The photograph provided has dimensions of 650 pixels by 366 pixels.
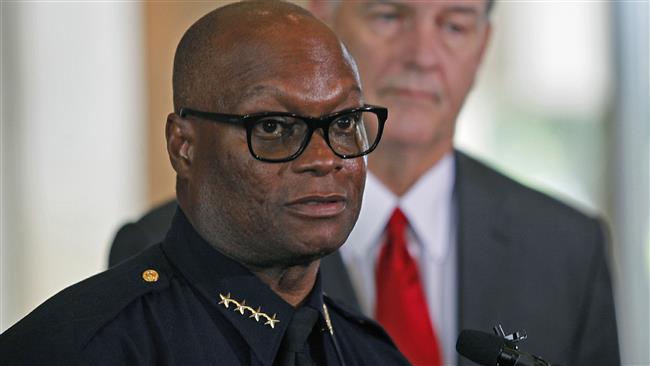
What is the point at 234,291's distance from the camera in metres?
1.50

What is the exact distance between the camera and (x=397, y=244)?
2346mm

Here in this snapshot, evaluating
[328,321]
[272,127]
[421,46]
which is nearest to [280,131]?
[272,127]

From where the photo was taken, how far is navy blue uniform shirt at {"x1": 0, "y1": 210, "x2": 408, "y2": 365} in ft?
4.53

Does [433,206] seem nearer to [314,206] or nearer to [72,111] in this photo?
[314,206]

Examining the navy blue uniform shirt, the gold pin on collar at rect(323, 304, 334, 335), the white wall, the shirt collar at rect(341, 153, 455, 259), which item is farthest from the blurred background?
the navy blue uniform shirt

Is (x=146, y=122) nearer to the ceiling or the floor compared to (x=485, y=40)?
nearer to the floor

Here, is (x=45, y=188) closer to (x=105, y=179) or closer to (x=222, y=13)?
(x=105, y=179)

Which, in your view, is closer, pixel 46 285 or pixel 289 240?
pixel 289 240

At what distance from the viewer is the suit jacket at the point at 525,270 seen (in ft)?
7.57

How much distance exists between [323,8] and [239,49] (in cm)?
90

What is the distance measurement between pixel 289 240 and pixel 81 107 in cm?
204

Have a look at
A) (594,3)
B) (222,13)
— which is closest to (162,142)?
(594,3)

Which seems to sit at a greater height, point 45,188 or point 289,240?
point 289,240

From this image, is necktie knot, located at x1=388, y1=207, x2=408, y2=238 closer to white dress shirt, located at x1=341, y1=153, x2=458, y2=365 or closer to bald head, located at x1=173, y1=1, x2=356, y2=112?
white dress shirt, located at x1=341, y1=153, x2=458, y2=365
